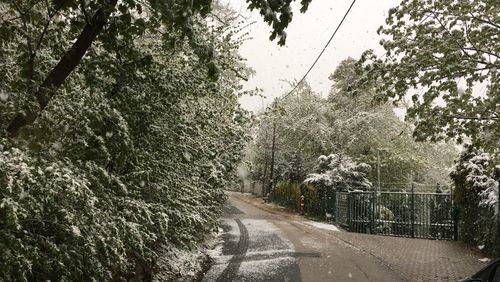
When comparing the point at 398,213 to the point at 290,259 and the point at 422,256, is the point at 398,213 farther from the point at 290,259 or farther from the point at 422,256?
the point at 290,259

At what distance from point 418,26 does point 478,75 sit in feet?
5.41

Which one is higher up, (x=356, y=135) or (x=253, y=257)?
(x=356, y=135)

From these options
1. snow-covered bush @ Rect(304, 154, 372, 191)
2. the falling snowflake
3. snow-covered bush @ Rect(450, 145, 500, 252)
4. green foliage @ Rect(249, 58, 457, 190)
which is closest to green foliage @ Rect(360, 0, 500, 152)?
snow-covered bush @ Rect(450, 145, 500, 252)

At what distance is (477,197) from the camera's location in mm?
14148

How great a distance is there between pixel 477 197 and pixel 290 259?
6.94 meters

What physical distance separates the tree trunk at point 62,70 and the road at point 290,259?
5865 millimetres

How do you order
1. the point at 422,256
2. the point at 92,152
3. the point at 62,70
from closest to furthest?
the point at 62,70 → the point at 92,152 → the point at 422,256

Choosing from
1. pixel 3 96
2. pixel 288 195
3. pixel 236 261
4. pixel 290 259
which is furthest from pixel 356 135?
pixel 3 96

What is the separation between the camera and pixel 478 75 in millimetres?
9547

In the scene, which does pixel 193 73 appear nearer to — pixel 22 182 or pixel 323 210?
pixel 22 182

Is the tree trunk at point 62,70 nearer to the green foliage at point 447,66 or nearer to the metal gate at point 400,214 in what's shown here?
the green foliage at point 447,66

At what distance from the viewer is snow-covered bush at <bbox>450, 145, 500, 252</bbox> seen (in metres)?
12.5

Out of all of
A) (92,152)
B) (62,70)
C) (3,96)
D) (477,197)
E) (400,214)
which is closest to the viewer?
(3,96)

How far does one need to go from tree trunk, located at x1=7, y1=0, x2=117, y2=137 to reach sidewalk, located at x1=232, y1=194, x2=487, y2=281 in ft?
27.1
